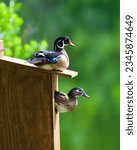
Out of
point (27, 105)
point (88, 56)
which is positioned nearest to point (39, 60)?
point (27, 105)

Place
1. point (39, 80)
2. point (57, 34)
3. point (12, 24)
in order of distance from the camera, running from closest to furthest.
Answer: point (39, 80) < point (12, 24) < point (57, 34)

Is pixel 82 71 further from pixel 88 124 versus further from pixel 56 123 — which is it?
pixel 56 123

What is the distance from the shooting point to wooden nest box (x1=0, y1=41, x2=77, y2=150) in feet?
5.32

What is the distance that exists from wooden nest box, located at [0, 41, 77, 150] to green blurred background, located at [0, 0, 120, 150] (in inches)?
37.9

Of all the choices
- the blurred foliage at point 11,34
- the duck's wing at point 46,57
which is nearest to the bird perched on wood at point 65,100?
the duck's wing at point 46,57

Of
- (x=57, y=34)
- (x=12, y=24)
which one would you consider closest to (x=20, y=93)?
(x=12, y=24)

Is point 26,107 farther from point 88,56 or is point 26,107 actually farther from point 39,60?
point 88,56

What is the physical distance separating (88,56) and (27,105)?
104 cm

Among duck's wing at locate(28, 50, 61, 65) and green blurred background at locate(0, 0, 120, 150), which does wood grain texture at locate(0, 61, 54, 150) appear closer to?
duck's wing at locate(28, 50, 61, 65)

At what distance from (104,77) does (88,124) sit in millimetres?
223

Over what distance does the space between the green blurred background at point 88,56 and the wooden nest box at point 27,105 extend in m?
0.96

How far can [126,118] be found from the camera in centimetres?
235

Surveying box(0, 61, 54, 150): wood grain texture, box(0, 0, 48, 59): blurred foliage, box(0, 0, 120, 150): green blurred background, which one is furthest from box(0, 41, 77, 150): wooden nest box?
box(0, 0, 120, 150): green blurred background

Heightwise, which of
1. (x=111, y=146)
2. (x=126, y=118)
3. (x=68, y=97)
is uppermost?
(x=68, y=97)
